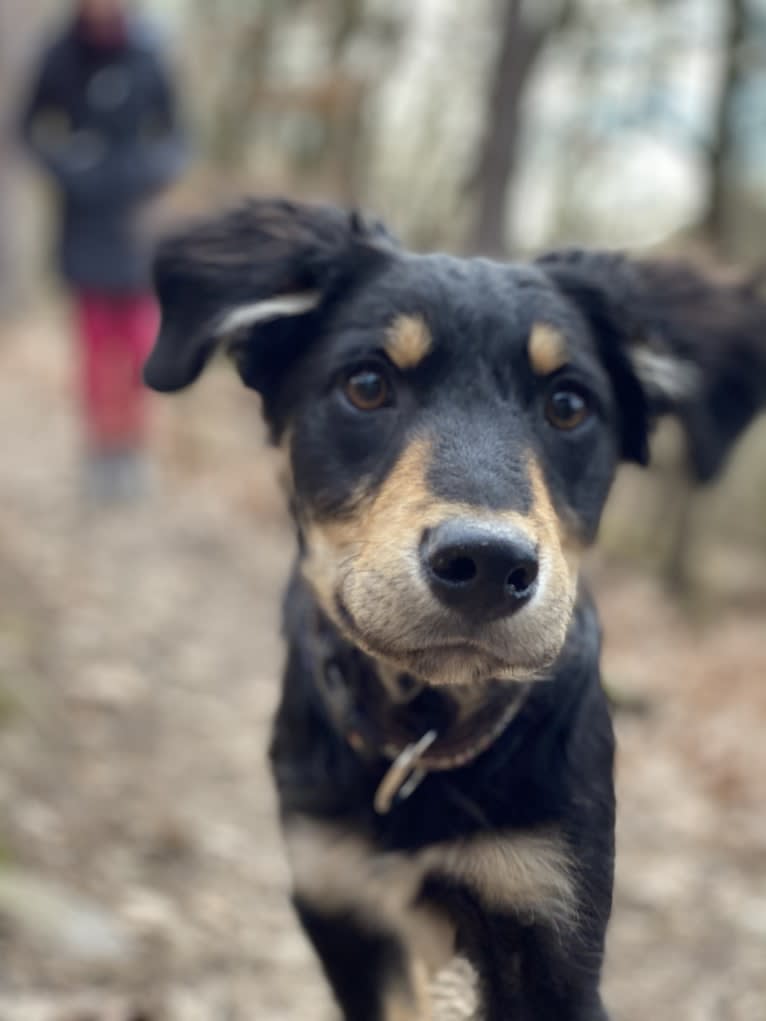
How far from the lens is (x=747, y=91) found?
26.6 ft

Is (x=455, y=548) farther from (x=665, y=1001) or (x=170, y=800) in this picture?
→ (x=170, y=800)

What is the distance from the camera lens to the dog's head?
93.5 inches

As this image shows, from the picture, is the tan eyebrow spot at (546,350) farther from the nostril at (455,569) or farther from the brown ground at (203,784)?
the brown ground at (203,784)

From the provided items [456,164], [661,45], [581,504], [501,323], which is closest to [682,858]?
[581,504]

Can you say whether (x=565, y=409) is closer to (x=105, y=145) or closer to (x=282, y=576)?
(x=282, y=576)

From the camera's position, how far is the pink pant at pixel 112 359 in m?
8.06

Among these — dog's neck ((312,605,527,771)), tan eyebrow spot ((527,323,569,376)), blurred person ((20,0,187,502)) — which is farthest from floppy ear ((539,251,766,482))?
blurred person ((20,0,187,502))

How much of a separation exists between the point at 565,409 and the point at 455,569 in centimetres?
66

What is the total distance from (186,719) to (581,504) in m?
3.19

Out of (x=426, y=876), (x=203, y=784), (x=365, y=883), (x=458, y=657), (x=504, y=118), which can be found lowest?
(x=203, y=784)

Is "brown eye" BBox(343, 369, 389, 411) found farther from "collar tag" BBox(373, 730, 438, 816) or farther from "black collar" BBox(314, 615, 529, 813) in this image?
"collar tag" BBox(373, 730, 438, 816)

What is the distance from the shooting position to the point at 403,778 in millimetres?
2719

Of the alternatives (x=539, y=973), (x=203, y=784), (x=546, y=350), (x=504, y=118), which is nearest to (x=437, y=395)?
(x=546, y=350)

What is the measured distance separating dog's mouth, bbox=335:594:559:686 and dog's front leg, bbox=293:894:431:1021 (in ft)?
2.23
